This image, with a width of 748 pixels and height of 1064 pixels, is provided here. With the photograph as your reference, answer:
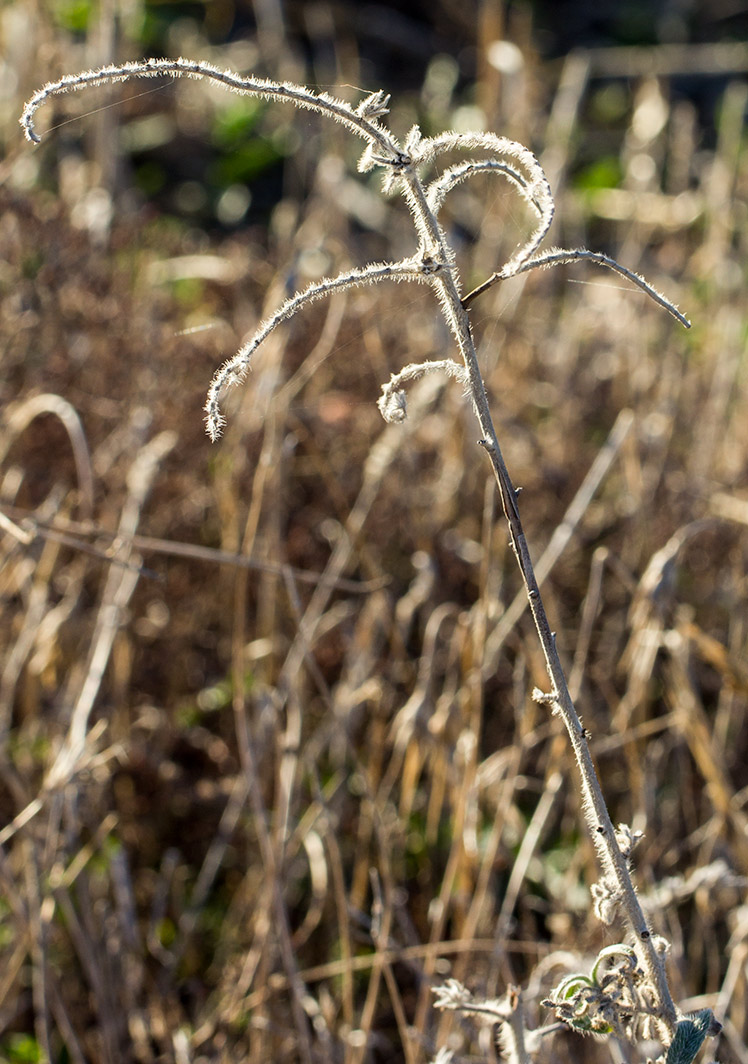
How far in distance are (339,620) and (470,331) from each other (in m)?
1.05

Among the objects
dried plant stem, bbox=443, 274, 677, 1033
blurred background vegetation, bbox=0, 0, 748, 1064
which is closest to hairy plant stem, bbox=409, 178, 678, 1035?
dried plant stem, bbox=443, 274, 677, 1033

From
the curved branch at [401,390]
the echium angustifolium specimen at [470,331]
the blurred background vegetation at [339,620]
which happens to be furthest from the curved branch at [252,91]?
the blurred background vegetation at [339,620]

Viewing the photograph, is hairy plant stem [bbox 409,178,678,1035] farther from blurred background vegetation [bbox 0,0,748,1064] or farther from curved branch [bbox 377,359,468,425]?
blurred background vegetation [bbox 0,0,748,1064]

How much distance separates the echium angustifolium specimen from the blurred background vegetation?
0.81 ft

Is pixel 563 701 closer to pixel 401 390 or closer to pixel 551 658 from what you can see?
pixel 551 658

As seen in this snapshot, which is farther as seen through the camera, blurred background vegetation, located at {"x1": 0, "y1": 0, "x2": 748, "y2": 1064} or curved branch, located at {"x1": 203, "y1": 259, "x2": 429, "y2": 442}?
blurred background vegetation, located at {"x1": 0, "y1": 0, "x2": 748, "y2": 1064}

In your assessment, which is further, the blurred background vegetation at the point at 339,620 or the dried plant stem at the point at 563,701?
the blurred background vegetation at the point at 339,620

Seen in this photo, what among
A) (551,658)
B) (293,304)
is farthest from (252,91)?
(551,658)

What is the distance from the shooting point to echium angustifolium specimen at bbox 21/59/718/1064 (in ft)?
1.64

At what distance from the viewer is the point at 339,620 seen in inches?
60.7

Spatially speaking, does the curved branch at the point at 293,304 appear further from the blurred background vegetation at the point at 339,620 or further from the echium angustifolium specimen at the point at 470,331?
the blurred background vegetation at the point at 339,620

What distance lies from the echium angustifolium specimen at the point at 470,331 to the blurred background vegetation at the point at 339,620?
0.25 metres

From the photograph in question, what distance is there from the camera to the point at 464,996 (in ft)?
Result: 2.10

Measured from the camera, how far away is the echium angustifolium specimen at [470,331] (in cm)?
50
